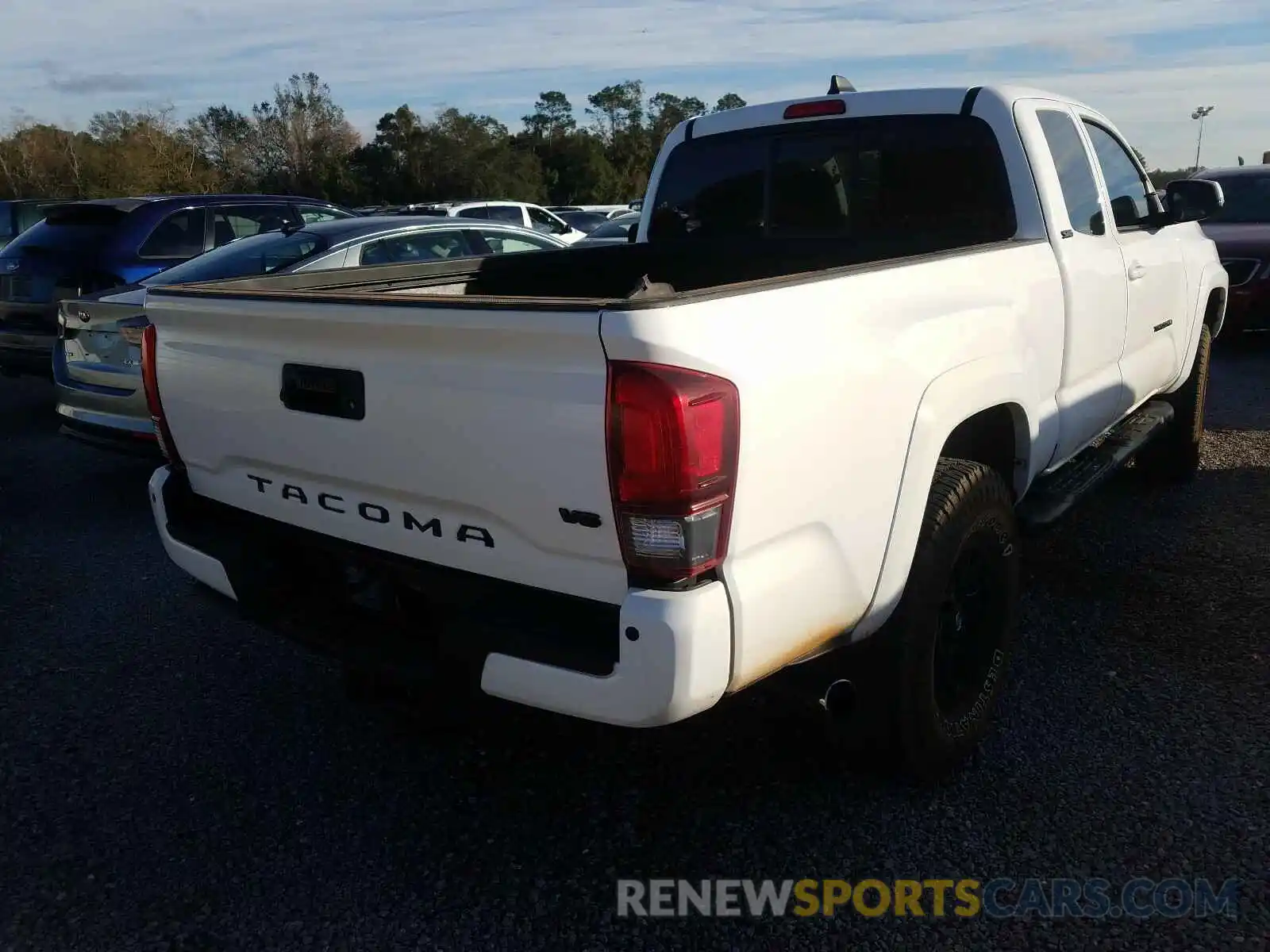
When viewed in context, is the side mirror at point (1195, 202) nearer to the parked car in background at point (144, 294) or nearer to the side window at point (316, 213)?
the parked car in background at point (144, 294)

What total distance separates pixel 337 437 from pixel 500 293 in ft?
5.62

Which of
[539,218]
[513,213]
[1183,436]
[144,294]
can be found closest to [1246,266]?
[1183,436]

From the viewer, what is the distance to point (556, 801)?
9.55 feet

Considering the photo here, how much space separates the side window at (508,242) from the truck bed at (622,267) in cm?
383

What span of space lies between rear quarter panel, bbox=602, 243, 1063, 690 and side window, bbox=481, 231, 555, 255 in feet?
18.3

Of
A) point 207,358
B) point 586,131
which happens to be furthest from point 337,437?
point 586,131

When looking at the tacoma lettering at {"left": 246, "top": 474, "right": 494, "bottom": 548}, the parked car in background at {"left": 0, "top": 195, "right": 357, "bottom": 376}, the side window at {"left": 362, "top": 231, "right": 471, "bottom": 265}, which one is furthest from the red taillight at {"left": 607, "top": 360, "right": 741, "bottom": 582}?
the parked car in background at {"left": 0, "top": 195, "right": 357, "bottom": 376}

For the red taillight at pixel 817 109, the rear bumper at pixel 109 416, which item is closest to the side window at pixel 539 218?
the rear bumper at pixel 109 416

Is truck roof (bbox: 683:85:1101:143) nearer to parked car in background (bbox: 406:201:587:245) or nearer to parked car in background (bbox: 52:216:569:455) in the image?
parked car in background (bbox: 52:216:569:455)

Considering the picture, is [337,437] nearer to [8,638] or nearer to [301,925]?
[301,925]

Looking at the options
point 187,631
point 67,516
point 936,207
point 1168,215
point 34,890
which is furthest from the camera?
point 67,516

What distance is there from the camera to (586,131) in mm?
68000

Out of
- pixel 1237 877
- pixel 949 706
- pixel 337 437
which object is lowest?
pixel 1237 877

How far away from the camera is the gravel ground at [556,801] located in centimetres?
244
